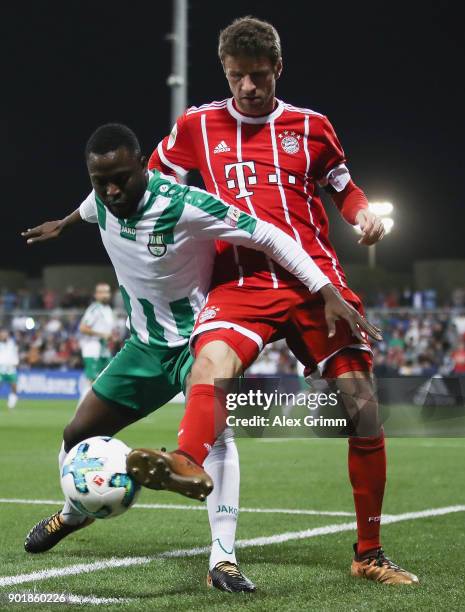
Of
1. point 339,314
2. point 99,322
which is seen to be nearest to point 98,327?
point 99,322

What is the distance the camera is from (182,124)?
4730 mm

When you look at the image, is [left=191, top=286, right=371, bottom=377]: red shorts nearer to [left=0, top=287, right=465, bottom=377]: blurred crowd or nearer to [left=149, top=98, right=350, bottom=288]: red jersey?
[left=149, top=98, right=350, bottom=288]: red jersey

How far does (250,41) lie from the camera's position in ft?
14.0

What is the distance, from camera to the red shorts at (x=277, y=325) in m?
4.14

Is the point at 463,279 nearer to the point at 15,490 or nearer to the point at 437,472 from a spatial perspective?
the point at 437,472

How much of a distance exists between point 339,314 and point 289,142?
902mm

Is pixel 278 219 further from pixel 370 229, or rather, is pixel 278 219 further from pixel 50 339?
pixel 50 339

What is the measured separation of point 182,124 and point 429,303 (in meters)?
24.6

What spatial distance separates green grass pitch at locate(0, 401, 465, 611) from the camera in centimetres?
400

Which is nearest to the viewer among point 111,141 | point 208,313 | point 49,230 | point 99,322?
point 111,141

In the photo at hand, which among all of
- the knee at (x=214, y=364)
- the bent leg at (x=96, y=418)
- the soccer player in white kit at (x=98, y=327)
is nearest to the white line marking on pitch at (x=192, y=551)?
the bent leg at (x=96, y=418)

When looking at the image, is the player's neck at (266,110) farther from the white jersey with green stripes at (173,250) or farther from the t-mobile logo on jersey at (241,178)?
the white jersey with green stripes at (173,250)

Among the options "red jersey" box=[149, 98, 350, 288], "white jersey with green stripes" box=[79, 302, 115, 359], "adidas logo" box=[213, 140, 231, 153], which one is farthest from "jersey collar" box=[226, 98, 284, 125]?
"white jersey with green stripes" box=[79, 302, 115, 359]

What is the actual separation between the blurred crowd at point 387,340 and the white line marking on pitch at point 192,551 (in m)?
12.4
